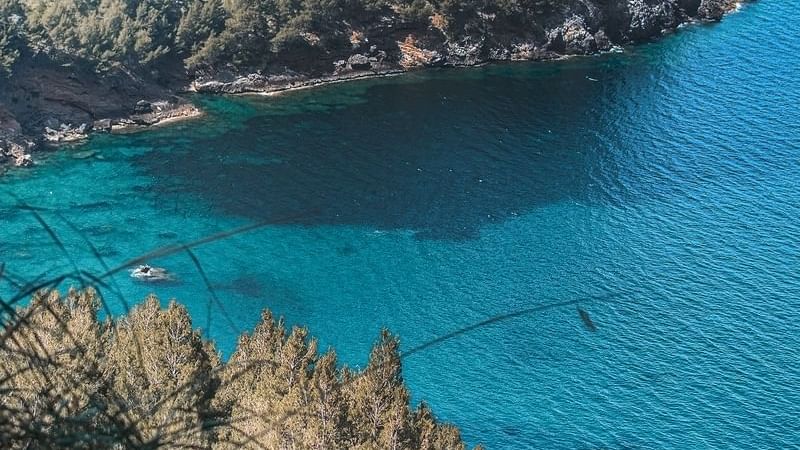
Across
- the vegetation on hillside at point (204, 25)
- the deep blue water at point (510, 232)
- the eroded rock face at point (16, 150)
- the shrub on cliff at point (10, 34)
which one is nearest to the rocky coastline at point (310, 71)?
the eroded rock face at point (16, 150)

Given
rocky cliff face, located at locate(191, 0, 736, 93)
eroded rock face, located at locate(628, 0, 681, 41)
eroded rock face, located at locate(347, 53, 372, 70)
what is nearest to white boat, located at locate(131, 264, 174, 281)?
rocky cliff face, located at locate(191, 0, 736, 93)

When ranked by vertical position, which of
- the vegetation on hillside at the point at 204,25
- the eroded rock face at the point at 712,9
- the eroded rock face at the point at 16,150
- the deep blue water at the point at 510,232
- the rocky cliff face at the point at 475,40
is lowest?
the deep blue water at the point at 510,232

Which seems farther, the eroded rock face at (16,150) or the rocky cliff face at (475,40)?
the rocky cliff face at (475,40)

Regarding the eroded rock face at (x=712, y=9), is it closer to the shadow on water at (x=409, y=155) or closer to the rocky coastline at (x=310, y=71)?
the rocky coastline at (x=310, y=71)

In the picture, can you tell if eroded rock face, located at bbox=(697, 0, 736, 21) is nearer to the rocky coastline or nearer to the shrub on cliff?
the rocky coastline

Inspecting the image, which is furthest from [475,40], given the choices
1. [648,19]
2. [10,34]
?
[10,34]

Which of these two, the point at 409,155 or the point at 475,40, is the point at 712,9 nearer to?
the point at 475,40

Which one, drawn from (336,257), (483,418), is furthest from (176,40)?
(483,418)
